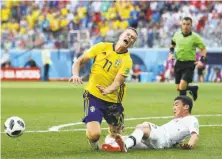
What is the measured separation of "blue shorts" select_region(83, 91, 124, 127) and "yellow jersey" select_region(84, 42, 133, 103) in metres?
0.07

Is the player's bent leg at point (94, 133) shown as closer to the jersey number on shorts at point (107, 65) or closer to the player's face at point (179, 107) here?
the jersey number on shorts at point (107, 65)

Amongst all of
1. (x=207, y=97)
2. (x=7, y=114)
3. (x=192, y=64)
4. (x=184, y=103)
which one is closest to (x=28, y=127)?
(x=7, y=114)

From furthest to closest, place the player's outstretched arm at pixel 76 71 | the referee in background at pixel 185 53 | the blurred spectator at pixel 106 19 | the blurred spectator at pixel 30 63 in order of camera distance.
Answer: the blurred spectator at pixel 30 63
the blurred spectator at pixel 106 19
the referee in background at pixel 185 53
the player's outstretched arm at pixel 76 71

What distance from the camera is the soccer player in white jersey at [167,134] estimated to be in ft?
30.6

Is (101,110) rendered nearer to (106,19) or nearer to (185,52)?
(185,52)

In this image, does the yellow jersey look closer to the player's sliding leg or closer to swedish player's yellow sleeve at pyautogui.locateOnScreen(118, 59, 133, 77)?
swedish player's yellow sleeve at pyautogui.locateOnScreen(118, 59, 133, 77)

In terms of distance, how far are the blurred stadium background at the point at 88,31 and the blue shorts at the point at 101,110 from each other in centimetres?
2561

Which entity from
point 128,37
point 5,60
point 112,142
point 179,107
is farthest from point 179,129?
point 5,60

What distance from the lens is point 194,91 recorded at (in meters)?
18.4

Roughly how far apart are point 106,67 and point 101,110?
637 millimetres

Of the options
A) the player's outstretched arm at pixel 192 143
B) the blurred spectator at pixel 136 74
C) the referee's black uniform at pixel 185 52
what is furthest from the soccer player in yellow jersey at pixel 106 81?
the blurred spectator at pixel 136 74

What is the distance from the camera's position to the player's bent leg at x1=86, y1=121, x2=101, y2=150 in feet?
31.7

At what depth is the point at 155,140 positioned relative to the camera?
961 centimetres

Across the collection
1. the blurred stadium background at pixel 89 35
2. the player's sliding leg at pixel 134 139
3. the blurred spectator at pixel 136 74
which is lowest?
the blurred spectator at pixel 136 74
